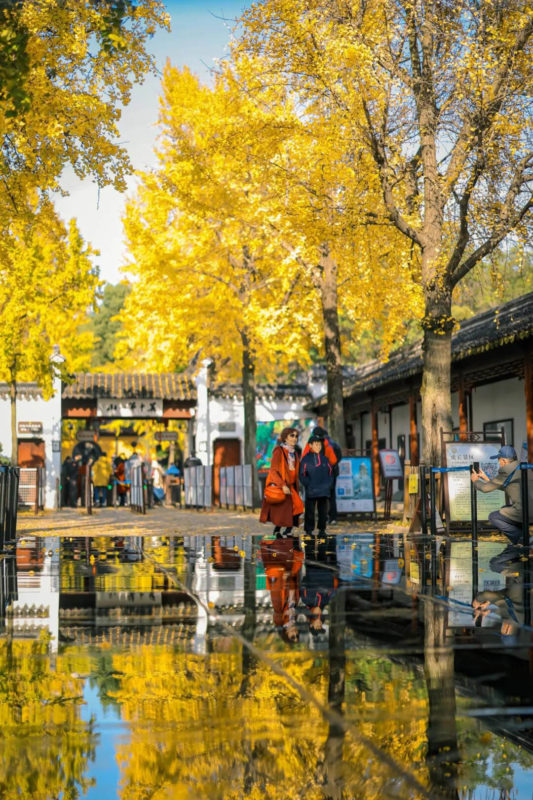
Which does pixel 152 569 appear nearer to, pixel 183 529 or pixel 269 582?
pixel 269 582

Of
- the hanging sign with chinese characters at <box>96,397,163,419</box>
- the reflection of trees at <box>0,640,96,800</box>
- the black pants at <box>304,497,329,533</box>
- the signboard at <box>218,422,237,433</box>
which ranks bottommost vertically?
the reflection of trees at <box>0,640,96,800</box>

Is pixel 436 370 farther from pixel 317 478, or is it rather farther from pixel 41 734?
pixel 41 734

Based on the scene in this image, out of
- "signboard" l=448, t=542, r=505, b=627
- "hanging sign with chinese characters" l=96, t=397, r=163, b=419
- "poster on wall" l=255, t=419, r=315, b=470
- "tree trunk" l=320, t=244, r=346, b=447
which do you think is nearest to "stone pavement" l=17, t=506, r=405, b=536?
"tree trunk" l=320, t=244, r=346, b=447

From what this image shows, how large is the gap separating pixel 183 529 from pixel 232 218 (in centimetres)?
929

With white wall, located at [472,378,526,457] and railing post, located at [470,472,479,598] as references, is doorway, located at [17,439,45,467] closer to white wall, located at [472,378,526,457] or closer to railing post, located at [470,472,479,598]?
white wall, located at [472,378,526,457]


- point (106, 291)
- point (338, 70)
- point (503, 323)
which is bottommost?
point (503, 323)

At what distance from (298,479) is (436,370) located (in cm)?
277

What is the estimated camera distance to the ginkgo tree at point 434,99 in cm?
1587

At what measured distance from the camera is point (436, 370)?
682 inches

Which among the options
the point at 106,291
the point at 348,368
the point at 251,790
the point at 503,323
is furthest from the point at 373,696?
the point at 106,291

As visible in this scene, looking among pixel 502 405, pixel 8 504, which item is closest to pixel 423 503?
pixel 8 504

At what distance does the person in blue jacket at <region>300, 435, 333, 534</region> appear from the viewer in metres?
16.6

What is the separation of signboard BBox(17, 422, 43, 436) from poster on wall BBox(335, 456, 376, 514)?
57.1ft

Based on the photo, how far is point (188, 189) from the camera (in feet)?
82.5
